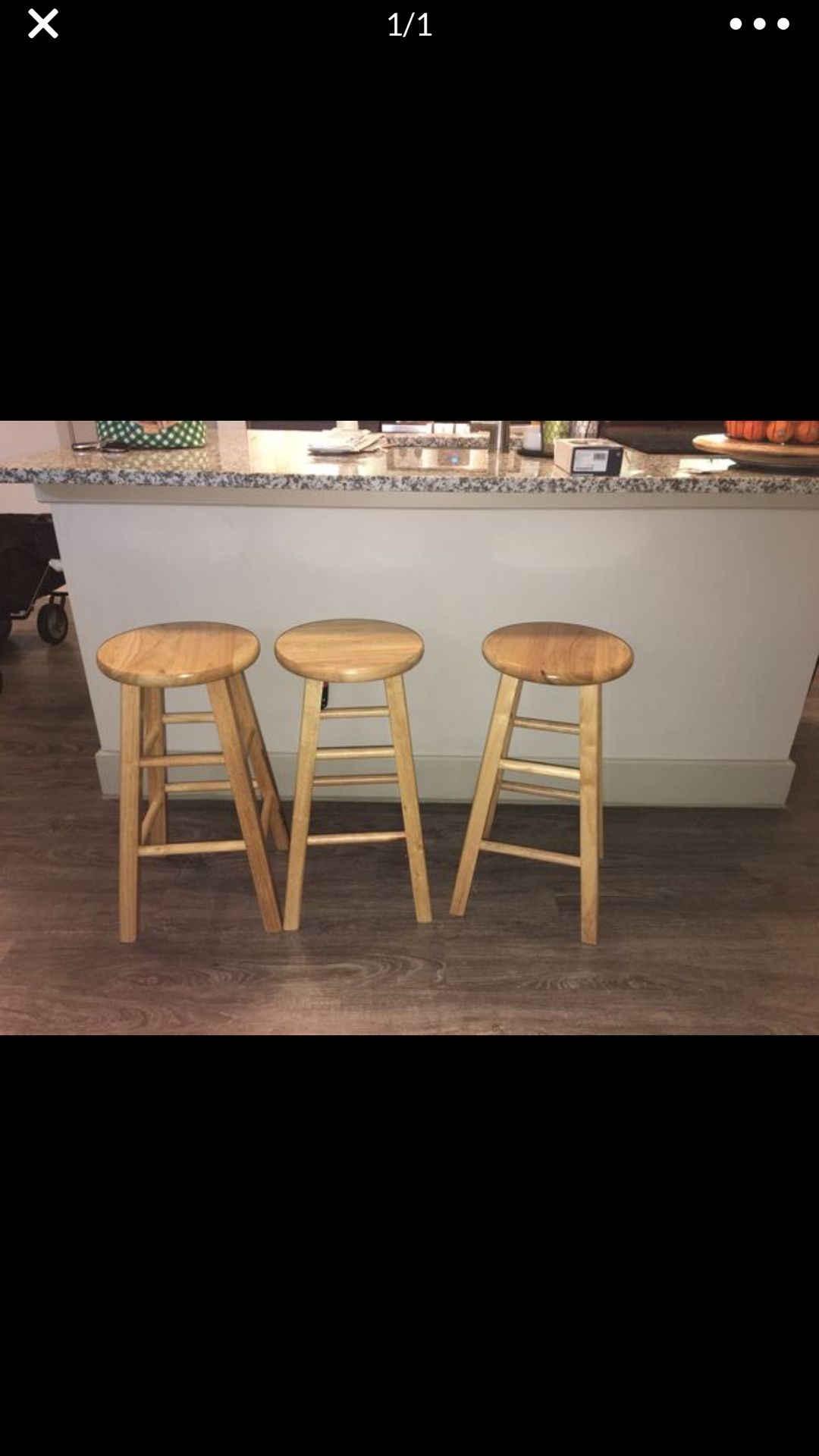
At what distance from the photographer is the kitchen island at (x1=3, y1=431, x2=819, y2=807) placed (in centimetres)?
212

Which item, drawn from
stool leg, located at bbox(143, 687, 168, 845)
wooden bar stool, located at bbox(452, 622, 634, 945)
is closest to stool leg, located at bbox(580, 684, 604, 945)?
wooden bar stool, located at bbox(452, 622, 634, 945)

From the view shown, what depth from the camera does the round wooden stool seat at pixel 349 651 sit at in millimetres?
1737

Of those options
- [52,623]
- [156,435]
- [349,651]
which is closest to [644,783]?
[349,651]

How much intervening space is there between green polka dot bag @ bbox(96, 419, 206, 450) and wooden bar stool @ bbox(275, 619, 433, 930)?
80cm

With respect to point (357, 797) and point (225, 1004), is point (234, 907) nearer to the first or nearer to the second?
point (225, 1004)

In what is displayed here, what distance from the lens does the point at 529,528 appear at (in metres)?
2.22

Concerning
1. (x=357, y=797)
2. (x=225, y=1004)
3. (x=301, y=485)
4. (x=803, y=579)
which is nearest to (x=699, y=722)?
(x=803, y=579)

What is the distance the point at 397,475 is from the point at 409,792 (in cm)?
83

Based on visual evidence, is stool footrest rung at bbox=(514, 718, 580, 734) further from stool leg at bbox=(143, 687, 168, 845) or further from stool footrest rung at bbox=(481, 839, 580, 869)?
stool leg at bbox=(143, 687, 168, 845)

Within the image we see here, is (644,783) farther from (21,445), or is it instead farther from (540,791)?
(21,445)

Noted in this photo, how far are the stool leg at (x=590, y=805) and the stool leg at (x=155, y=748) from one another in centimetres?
102

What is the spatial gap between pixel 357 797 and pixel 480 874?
0.53m
